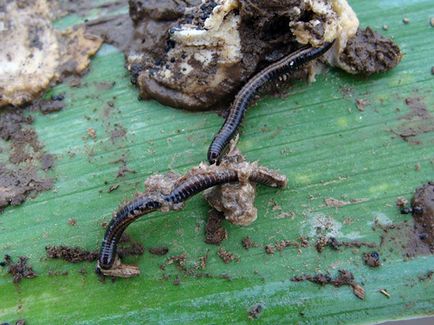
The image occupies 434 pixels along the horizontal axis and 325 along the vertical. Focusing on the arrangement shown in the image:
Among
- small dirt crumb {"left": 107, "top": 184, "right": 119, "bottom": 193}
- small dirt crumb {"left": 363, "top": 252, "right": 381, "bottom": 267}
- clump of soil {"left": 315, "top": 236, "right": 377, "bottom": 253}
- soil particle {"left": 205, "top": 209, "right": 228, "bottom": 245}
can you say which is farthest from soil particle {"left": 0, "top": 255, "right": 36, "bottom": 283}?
small dirt crumb {"left": 363, "top": 252, "right": 381, "bottom": 267}

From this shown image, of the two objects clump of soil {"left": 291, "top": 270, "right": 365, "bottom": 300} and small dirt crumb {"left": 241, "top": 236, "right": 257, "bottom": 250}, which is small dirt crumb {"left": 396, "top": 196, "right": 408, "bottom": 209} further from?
small dirt crumb {"left": 241, "top": 236, "right": 257, "bottom": 250}

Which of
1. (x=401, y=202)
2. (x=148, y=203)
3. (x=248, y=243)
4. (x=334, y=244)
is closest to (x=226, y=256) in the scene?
(x=248, y=243)

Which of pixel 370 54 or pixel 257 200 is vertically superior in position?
pixel 370 54

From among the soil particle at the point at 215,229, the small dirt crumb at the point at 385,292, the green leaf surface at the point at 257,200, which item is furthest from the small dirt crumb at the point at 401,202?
the soil particle at the point at 215,229

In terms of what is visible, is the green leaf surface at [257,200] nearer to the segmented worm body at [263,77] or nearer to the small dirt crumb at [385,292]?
the small dirt crumb at [385,292]

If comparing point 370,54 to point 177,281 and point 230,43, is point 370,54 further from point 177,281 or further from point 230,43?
point 177,281

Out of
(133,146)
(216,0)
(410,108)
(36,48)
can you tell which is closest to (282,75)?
(216,0)
